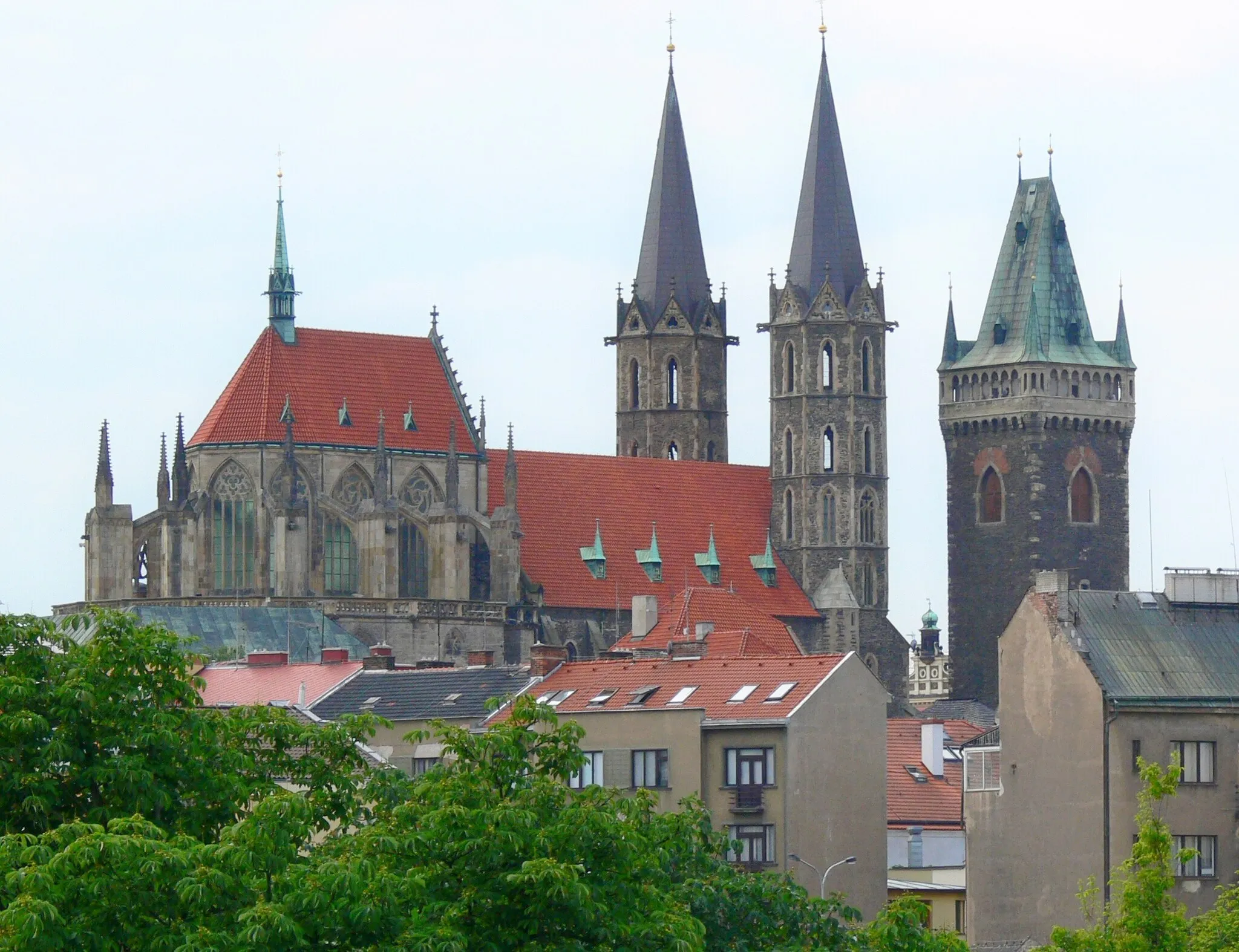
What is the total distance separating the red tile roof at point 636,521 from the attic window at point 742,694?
2353 inches

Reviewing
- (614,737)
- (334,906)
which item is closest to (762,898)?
(334,906)

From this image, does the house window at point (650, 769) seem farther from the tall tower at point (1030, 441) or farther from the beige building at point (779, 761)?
the tall tower at point (1030, 441)

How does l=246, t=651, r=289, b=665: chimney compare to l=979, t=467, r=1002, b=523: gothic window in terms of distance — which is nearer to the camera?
l=246, t=651, r=289, b=665: chimney

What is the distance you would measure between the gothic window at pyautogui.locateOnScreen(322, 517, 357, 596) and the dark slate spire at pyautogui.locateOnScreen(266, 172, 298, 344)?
726cm

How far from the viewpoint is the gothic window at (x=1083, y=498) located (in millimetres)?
134750

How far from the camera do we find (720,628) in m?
108

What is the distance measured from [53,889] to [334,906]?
9.04 ft

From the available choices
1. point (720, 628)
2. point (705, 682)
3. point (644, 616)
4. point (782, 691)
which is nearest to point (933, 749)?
point (705, 682)

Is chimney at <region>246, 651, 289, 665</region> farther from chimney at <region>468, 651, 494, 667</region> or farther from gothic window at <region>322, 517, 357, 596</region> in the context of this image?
gothic window at <region>322, 517, 357, 596</region>

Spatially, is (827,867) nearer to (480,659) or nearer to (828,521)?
(480,659)

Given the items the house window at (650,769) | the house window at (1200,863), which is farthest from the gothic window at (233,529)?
the house window at (1200,863)

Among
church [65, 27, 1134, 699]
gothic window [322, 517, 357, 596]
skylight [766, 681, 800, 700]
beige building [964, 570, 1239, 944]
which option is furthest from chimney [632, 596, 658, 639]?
beige building [964, 570, 1239, 944]

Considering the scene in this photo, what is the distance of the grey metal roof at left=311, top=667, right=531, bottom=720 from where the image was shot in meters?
77.4

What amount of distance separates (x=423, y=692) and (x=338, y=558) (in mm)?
45382
